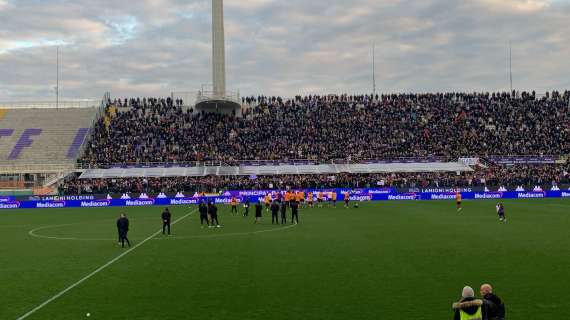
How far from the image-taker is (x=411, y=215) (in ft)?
123

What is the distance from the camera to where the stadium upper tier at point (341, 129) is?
70.2 m

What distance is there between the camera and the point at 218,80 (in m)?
81.2

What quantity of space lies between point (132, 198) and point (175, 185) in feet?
14.6

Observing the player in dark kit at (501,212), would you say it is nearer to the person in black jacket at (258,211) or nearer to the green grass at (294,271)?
the green grass at (294,271)

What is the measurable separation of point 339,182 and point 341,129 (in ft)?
51.3

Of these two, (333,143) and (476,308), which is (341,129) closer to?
(333,143)

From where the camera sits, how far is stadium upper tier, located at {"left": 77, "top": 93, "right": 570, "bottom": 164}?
7019 cm

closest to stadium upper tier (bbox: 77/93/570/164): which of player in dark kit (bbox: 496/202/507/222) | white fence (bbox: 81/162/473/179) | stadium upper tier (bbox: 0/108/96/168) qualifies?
white fence (bbox: 81/162/473/179)

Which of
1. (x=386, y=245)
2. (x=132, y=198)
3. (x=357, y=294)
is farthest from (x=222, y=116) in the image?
(x=357, y=294)

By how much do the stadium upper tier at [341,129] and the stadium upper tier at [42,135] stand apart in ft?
10.3

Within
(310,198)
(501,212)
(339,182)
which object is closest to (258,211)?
(501,212)

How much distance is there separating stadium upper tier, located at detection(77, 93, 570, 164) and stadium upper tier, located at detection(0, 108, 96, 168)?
10.3ft

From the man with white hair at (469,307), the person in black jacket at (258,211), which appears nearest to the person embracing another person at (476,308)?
the man with white hair at (469,307)

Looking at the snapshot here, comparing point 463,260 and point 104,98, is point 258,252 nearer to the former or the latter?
point 463,260
